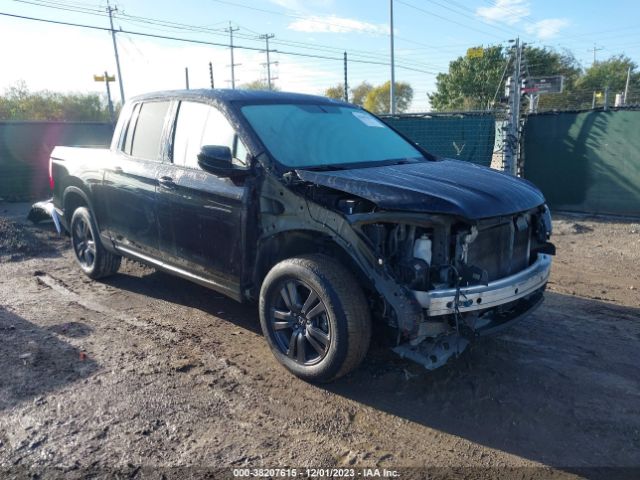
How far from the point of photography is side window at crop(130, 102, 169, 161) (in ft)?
15.5

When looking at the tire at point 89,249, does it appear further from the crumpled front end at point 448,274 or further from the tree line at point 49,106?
the tree line at point 49,106

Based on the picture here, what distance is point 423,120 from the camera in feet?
35.0

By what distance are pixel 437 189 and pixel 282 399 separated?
5.47 ft

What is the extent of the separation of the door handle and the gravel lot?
1.24 meters

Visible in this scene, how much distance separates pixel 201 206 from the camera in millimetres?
4082

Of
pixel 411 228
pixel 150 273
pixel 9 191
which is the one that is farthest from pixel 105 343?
pixel 9 191

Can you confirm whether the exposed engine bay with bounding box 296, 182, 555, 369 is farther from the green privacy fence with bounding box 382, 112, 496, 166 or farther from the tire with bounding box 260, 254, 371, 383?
the green privacy fence with bounding box 382, 112, 496, 166

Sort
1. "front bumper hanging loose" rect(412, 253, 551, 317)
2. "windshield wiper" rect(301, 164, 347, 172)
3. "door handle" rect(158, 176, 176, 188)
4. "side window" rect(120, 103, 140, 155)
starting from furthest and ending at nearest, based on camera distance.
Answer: "side window" rect(120, 103, 140, 155) < "door handle" rect(158, 176, 176, 188) < "windshield wiper" rect(301, 164, 347, 172) < "front bumper hanging loose" rect(412, 253, 551, 317)

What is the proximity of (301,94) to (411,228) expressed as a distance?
2.19 metres

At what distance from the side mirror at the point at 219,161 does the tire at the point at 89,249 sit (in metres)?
2.49

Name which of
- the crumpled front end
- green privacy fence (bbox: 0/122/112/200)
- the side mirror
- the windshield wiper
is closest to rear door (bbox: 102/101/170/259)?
the side mirror

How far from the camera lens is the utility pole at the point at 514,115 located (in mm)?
9234

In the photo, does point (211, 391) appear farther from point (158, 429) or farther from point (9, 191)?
point (9, 191)

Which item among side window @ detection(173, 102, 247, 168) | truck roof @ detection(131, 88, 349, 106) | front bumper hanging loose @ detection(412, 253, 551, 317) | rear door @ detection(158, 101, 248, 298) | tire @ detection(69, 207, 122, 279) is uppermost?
truck roof @ detection(131, 88, 349, 106)
